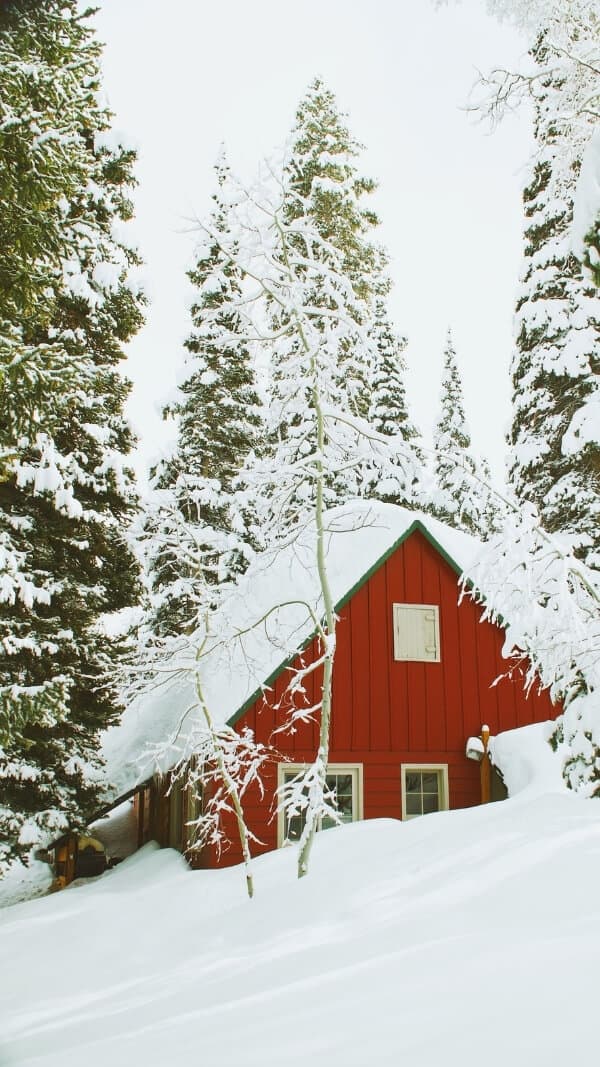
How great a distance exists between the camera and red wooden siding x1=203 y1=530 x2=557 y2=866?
44.4 feet

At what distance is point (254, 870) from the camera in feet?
34.1

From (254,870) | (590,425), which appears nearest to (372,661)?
(254,870)

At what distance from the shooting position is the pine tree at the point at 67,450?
329 inches

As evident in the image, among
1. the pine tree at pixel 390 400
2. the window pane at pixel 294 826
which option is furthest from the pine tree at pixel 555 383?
the pine tree at pixel 390 400

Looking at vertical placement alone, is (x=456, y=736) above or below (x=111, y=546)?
below

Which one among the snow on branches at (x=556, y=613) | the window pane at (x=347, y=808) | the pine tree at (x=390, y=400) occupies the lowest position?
the window pane at (x=347, y=808)

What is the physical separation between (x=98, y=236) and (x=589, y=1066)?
1302 cm

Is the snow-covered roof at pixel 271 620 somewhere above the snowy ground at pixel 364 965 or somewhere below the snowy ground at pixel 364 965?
above

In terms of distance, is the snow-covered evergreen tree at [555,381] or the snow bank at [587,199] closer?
the snow bank at [587,199]

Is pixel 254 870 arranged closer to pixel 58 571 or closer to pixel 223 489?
pixel 58 571

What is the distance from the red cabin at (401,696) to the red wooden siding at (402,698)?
18 mm

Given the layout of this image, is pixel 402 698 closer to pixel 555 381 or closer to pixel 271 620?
pixel 271 620

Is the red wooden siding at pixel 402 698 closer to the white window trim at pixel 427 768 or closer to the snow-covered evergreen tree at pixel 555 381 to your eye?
the white window trim at pixel 427 768

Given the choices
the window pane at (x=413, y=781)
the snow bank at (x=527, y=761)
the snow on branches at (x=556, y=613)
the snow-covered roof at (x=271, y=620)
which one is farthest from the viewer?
the window pane at (x=413, y=781)
